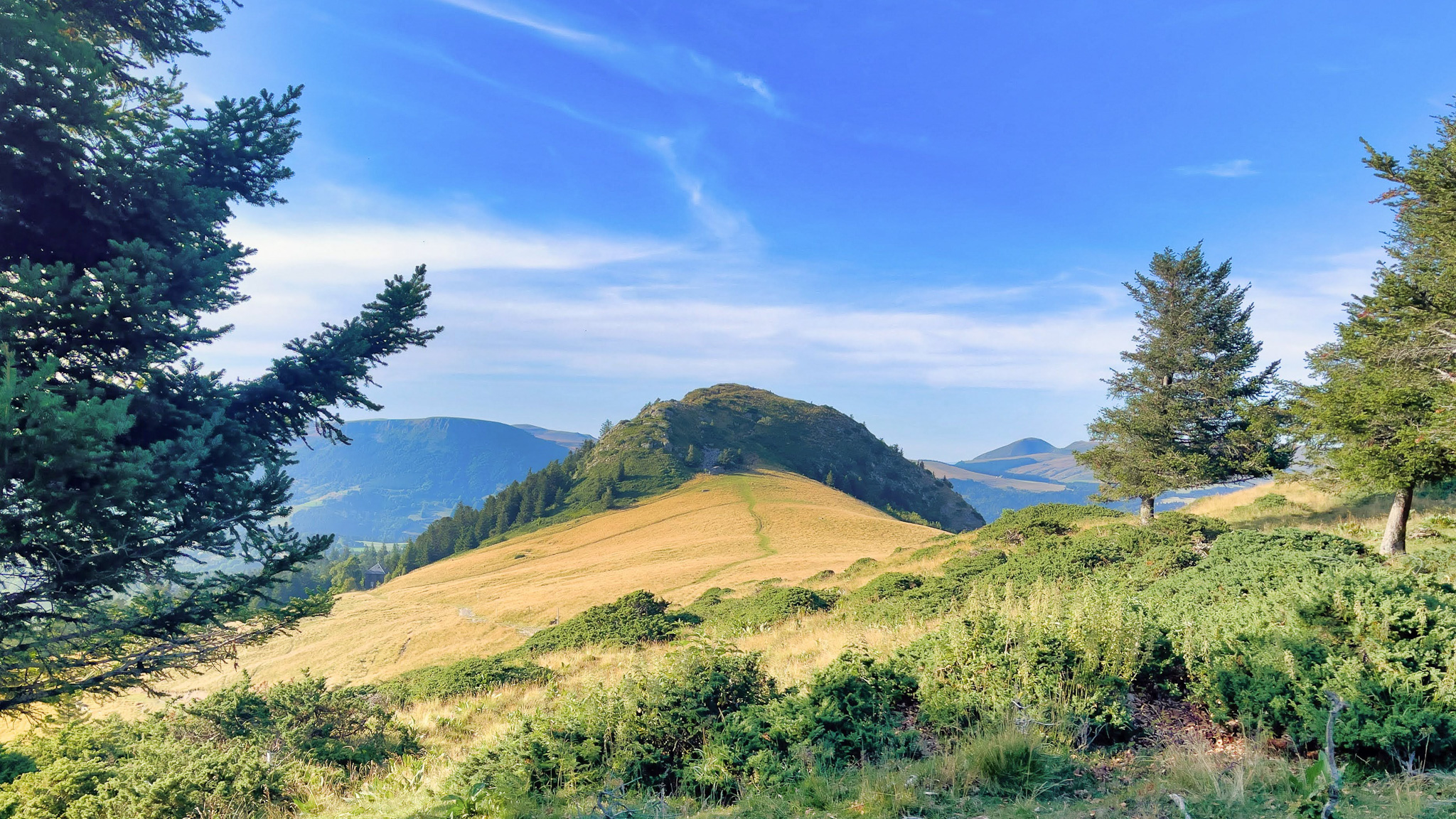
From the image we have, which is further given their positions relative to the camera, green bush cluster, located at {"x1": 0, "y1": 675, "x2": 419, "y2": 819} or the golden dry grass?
the golden dry grass

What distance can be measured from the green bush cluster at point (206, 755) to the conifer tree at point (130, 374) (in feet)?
3.37

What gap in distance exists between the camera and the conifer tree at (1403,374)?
11914 millimetres

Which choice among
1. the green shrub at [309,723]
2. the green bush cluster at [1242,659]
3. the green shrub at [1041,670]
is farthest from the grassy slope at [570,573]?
the green bush cluster at [1242,659]

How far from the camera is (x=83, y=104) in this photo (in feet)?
21.9

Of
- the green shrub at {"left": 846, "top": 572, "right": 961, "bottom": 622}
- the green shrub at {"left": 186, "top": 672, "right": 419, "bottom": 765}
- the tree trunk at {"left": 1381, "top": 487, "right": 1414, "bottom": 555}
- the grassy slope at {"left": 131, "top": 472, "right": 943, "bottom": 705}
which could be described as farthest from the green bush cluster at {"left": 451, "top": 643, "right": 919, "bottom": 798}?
the tree trunk at {"left": 1381, "top": 487, "right": 1414, "bottom": 555}

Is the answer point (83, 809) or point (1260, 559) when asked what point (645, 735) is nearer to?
point (83, 809)

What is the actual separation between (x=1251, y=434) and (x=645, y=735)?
2329 centimetres

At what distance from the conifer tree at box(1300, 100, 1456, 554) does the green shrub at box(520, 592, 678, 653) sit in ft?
58.7

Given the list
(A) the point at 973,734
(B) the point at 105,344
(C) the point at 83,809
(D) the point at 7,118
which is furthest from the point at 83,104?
(A) the point at 973,734

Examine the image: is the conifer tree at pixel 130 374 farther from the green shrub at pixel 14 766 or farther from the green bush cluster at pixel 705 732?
the green bush cluster at pixel 705 732

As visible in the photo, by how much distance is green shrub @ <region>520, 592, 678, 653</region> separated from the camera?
20.4 metres

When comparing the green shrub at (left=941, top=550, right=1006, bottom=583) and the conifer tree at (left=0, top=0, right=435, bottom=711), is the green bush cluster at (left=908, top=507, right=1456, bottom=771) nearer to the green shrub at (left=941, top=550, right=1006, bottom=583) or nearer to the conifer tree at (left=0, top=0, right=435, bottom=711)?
the conifer tree at (left=0, top=0, right=435, bottom=711)

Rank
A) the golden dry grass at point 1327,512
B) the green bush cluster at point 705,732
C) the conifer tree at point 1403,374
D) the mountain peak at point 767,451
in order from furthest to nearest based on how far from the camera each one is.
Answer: the mountain peak at point 767,451 < the golden dry grass at point 1327,512 < the conifer tree at point 1403,374 < the green bush cluster at point 705,732

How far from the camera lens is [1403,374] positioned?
1366 cm
